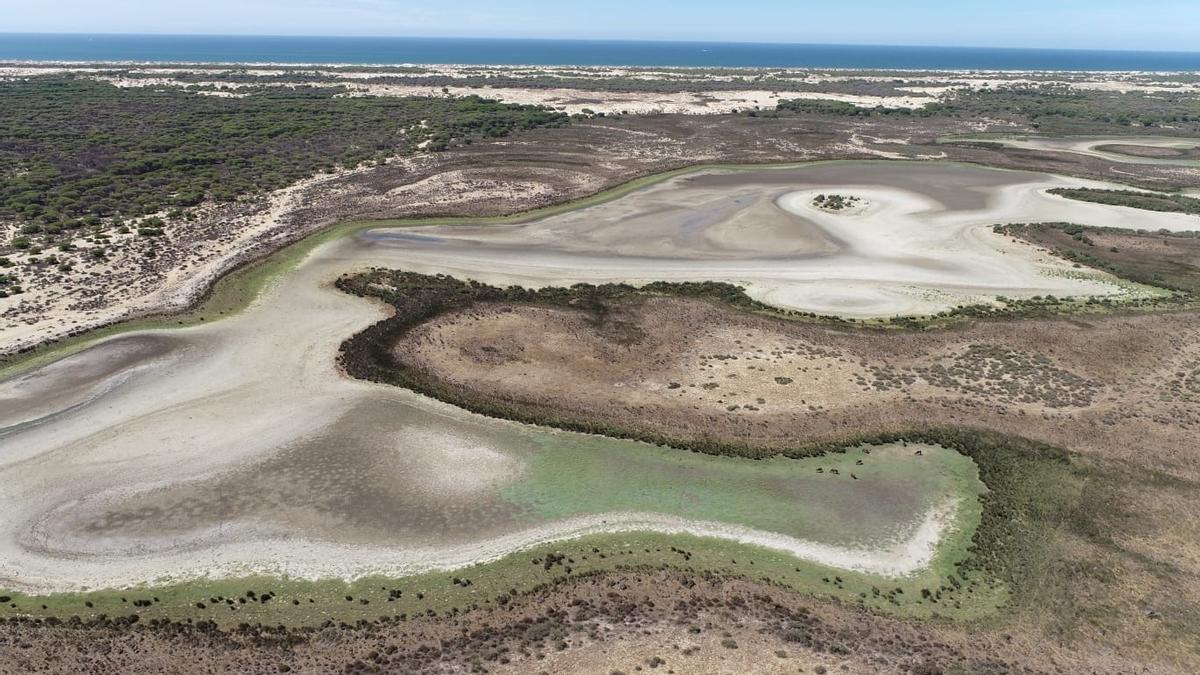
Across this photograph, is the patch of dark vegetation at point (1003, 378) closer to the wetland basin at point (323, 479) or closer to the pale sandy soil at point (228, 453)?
the wetland basin at point (323, 479)

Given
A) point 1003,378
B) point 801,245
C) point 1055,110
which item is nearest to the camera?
point 1003,378

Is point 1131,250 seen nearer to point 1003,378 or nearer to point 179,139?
point 1003,378

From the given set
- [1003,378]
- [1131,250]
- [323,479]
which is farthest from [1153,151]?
[323,479]

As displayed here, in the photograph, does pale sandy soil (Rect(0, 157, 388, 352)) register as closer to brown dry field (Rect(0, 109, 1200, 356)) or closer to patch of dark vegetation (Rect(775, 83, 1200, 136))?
brown dry field (Rect(0, 109, 1200, 356))

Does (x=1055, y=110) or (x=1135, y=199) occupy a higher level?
(x=1055, y=110)

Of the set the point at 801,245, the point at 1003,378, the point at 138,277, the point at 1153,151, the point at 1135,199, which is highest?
the point at 1153,151

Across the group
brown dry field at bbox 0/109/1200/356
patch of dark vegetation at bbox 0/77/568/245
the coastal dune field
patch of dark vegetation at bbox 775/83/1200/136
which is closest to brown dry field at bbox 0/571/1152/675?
brown dry field at bbox 0/109/1200/356
